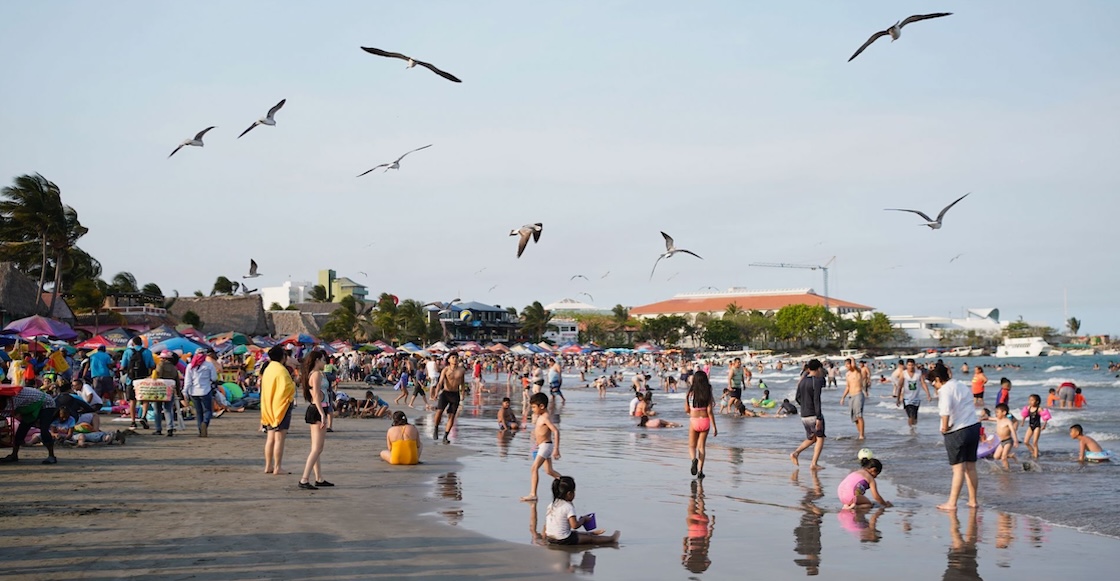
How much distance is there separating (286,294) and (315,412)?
106 meters

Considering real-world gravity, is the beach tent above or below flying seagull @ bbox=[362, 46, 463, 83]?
below

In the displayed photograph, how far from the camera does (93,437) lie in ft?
41.5

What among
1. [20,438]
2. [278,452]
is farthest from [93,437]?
[278,452]

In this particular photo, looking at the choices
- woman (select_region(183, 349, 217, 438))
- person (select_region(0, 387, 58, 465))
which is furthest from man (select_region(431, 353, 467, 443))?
person (select_region(0, 387, 58, 465))

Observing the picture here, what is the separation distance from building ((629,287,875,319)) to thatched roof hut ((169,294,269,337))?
121 m

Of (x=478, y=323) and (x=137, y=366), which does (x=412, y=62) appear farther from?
(x=478, y=323)

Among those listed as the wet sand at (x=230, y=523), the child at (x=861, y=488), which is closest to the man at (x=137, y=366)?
the wet sand at (x=230, y=523)

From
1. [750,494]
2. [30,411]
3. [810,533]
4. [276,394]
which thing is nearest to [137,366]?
[30,411]

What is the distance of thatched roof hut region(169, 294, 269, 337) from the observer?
57.7 metres

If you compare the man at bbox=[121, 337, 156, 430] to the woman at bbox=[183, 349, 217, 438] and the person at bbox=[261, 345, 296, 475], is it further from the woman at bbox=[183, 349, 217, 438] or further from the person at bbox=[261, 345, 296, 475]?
the person at bbox=[261, 345, 296, 475]

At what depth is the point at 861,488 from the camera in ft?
30.4

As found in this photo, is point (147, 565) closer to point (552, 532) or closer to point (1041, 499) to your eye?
point (552, 532)

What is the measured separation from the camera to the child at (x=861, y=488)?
362 inches

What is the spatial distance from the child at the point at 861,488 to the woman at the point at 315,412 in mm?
5202
